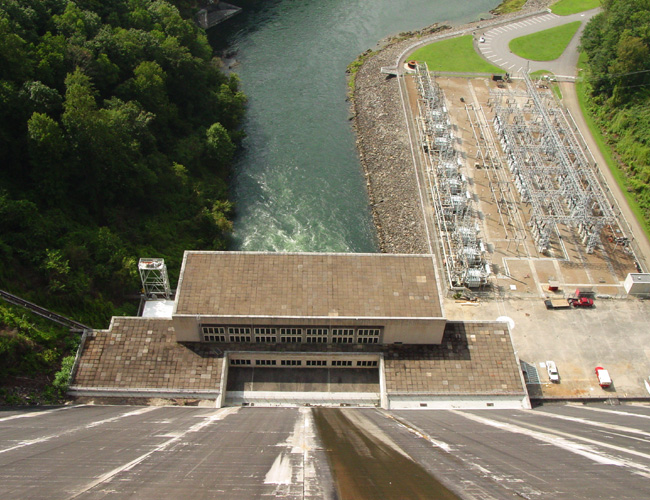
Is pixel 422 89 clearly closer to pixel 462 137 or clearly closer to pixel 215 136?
pixel 462 137

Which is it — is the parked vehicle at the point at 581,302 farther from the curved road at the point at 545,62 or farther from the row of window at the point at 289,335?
the row of window at the point at 289,335

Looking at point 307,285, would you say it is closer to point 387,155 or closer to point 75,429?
point 75,429

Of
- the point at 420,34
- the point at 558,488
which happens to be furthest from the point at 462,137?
the point at 558,488

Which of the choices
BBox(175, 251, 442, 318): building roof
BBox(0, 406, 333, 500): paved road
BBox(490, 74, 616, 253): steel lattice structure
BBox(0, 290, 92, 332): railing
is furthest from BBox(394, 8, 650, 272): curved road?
BBox(0, 406, 333, 500): paved road

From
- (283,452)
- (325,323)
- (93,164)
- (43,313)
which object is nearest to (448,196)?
(325,323)

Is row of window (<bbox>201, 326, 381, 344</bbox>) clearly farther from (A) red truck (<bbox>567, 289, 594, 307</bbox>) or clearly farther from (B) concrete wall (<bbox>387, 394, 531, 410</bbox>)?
(A) red truck (<bbox>567, 289, 594, 307</bbox>)
